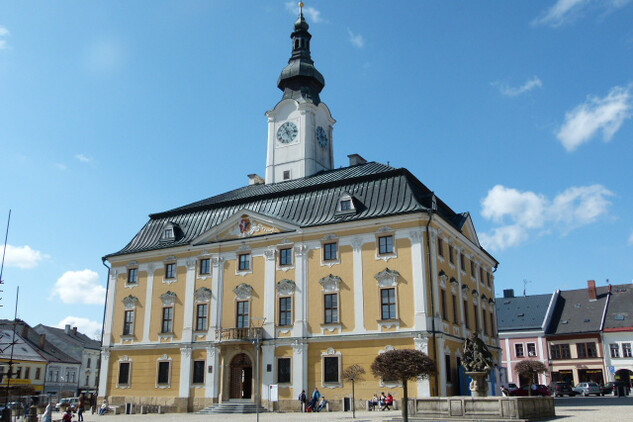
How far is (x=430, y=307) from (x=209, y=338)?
13.5 metres

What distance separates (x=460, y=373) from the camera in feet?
105

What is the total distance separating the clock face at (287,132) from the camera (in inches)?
1737

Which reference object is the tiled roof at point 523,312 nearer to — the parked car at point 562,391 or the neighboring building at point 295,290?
the parked car at point 562,391

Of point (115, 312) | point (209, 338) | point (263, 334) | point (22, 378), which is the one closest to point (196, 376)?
point (209, 338)

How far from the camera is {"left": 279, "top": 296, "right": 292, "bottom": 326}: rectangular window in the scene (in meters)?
34.3

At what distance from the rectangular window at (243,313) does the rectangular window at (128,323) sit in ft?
26.7

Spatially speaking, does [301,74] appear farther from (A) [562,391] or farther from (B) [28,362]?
(B) [28,362]

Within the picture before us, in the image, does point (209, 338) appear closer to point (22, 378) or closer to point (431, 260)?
point (431, 260)

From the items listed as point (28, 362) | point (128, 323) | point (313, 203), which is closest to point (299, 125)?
point (313, 203)

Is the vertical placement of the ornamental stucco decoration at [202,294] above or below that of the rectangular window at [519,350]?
above

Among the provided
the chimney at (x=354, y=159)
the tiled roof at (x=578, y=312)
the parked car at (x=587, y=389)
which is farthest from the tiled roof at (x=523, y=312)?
the chimney at (x=354, y=159)

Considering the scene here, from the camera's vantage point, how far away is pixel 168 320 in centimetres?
3809

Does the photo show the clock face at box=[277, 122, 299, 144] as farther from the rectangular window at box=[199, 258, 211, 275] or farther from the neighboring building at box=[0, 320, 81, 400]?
the neighboring building at box=[0, 320, 81, 400]

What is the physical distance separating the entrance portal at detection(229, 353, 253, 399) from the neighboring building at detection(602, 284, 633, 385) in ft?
120
